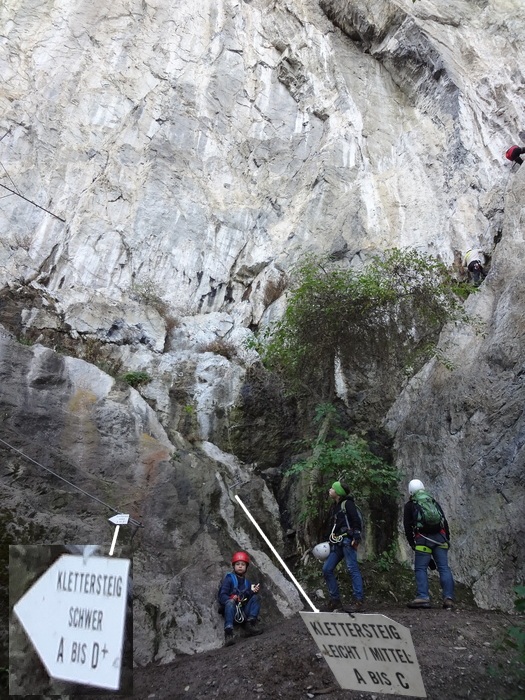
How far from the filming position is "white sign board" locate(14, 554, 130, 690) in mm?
3438

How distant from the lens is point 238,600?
633 centimetres

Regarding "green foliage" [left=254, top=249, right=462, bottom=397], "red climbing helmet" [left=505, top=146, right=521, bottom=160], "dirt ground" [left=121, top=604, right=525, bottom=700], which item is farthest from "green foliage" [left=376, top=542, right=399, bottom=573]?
"red climbing helmet" [left=505, top=146, right=521, bottom=160]

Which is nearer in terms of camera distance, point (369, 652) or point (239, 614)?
point (369, 652)

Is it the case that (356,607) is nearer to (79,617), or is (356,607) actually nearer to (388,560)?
(388,560)

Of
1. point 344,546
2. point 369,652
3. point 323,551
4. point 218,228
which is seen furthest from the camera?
point 218,228

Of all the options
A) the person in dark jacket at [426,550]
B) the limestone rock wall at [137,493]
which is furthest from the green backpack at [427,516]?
the limestone rock wall at [137,493]

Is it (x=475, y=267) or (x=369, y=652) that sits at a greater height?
(x=475, y=267)

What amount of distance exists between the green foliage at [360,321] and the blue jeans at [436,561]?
458cm

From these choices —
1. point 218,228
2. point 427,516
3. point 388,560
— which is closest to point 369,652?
point 427,516

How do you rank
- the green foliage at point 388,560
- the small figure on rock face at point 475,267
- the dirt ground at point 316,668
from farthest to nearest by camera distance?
the small figure on rock face at point 475,267 < the green foliage at point 388,560 < the dirt ground at point 316,668

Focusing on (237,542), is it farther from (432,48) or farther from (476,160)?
(432,48)

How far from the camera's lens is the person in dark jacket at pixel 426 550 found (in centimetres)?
629

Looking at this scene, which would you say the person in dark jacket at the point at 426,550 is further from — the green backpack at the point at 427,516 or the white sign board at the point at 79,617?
the white sign board at the point at 79,617

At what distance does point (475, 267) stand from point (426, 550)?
28.7 ft
